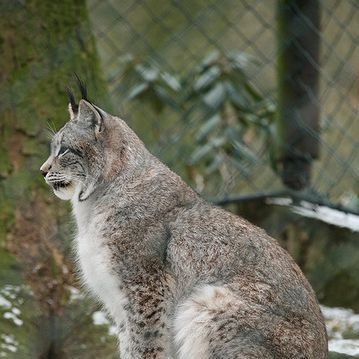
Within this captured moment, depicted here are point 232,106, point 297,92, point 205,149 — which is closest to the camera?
point 297,92

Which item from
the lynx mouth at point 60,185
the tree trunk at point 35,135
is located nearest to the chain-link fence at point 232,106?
the tree trunk at point 35,135

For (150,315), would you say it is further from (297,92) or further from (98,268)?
(297,92)

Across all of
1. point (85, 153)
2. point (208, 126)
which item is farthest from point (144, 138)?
point (85, 153)

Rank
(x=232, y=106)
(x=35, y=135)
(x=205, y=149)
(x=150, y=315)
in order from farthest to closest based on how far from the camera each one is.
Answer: (x=232, y=106), (x=205, y=149), (x=35, y=135), (x=150, y=315)

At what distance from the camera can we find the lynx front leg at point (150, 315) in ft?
14.7

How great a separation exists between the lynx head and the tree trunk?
25.7 inches

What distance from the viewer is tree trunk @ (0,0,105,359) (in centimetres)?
536

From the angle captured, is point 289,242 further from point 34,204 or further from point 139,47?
point 139,47

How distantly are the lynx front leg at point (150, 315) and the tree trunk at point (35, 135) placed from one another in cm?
79

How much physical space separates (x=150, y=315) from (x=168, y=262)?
23 centimetres

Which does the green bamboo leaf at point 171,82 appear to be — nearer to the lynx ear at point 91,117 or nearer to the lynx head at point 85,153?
the lynx head at point 85,153

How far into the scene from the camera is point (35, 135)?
5484 mm

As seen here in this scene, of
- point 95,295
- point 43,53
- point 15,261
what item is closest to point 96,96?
point 43,53

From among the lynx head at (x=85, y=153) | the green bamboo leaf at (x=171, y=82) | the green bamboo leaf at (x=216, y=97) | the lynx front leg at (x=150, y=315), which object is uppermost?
the green bamboo leaf at (x=171, y=82)
